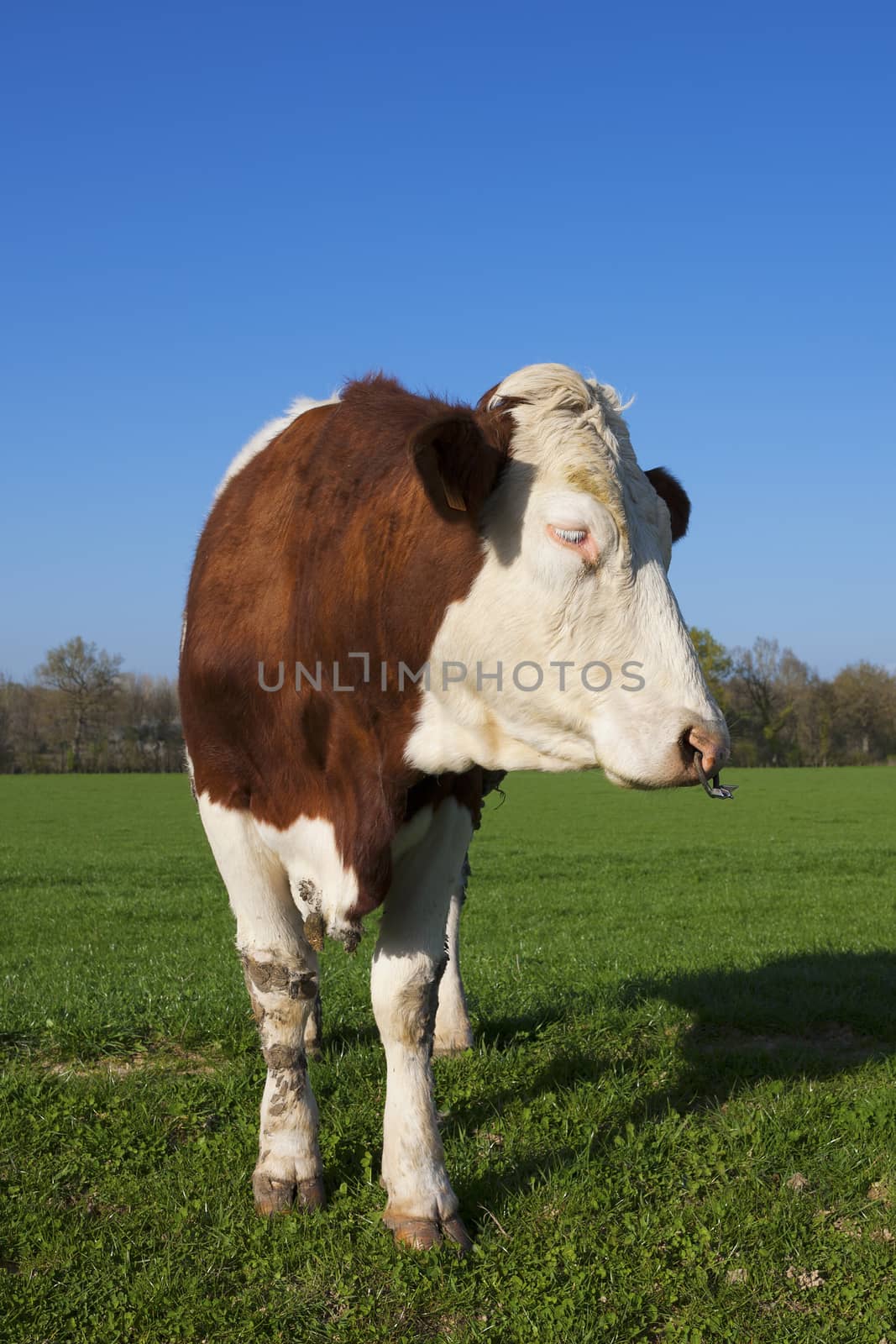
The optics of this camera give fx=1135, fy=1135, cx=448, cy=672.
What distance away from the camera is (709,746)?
3.16m

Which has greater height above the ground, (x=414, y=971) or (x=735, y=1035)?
(x=414, y=971)

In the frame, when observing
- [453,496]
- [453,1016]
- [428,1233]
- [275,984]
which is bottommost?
[428,1233]

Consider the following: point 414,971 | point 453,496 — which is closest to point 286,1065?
point 414,971

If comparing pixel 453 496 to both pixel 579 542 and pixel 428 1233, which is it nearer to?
pixel 579 542

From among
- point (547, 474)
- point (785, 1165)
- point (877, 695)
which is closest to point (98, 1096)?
point (785, 1165)

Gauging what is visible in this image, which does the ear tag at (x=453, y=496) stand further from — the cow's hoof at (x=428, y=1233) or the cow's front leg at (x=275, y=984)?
the cow's hoof at (x=428, y=1233)

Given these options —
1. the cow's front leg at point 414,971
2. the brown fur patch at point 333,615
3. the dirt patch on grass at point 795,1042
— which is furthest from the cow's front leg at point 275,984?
the dirt patch on grass at point 795,1042

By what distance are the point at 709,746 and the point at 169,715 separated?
8122 centimetres

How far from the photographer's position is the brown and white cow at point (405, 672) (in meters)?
3.34

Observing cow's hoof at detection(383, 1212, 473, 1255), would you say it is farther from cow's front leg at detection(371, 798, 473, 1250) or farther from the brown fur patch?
the brown fur patch

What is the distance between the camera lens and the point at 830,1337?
133 inches

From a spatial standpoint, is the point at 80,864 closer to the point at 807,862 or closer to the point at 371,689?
the point at 807,862

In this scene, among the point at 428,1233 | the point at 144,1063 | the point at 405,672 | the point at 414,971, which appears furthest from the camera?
the point at 144,1063

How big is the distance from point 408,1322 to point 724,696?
84.0 meters
